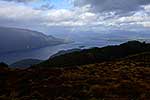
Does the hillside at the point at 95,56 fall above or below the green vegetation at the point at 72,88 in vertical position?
below

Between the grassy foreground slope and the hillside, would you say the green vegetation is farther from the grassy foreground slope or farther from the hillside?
the hillside

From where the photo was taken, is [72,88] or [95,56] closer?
[72,88]

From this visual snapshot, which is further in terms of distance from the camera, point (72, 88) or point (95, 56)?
point (95, 56)

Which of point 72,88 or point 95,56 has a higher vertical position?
point 72,88

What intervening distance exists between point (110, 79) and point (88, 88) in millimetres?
6335

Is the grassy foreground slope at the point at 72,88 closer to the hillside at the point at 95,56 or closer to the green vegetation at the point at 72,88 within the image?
the green vegetation at the point at 72,88

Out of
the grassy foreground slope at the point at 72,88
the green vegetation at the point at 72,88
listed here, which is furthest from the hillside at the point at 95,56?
the grassy foreground slope at the point at 72,88

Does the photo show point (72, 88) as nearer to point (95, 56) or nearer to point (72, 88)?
point (72, 88)

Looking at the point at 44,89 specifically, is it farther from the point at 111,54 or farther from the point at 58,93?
the point at 111,54

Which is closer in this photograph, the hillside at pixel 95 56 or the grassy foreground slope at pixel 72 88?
the grassy foreground slope at pixel 72 88

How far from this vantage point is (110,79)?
3891cm

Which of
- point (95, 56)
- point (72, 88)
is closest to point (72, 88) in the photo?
point (72, 88)

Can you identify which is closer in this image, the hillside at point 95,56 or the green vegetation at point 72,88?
the green vegetation at point 72,88

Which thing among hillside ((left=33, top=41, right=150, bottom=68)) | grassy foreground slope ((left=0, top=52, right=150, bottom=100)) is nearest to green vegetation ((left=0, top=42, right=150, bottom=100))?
grassy foreground slope ((left=0, top=52, right=150, bottom=100))
